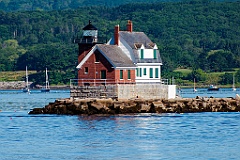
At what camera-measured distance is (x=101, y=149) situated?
175 feet

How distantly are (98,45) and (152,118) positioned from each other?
11480 mm

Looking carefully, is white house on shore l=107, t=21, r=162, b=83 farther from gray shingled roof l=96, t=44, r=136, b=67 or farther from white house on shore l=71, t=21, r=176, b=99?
gray shingled roof l=96, t=44, r=136, b=67

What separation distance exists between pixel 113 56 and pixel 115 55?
23.7 inches

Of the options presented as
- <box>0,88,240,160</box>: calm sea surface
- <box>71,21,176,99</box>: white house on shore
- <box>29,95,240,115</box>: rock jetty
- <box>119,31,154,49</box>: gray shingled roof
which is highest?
<box>119,31,154,49</box>: gray shingled roof

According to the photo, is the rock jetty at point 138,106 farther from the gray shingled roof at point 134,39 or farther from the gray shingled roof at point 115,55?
the gray shingled roof at point 134,39

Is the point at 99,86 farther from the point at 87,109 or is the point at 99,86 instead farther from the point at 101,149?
the point at 101,149

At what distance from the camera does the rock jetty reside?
76.8 metres

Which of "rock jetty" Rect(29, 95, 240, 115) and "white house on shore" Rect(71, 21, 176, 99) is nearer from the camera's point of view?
"rock jetty" Rect(29, 95, 240, 115)

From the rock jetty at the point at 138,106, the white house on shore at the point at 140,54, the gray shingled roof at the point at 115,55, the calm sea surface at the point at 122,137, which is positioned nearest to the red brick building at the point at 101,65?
the gray shingled roof at the point at 115,55

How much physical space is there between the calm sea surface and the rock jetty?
52.3 inches

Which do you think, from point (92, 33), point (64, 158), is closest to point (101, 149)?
point (64, 158)

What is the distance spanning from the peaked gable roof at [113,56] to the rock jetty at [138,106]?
5293mm

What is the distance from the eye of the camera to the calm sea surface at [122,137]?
168ft

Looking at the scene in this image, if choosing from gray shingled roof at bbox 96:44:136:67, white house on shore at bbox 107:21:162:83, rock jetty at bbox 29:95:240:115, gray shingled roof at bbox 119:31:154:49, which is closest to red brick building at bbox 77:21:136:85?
gray shingled roof at bbox 96:44:136:67
